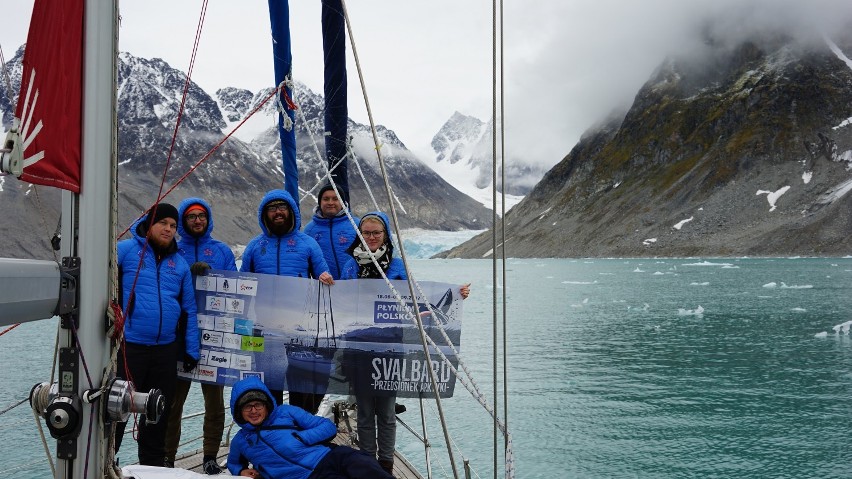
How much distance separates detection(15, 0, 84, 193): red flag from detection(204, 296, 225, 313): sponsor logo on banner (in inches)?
119

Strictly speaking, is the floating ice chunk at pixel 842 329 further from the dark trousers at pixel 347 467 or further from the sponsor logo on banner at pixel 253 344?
the dark trousers at pixel 347 467

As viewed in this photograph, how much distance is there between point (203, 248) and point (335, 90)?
142 inches

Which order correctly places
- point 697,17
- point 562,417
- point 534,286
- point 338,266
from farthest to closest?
point 697,17, point 534,286, point 562,417, point 338,266

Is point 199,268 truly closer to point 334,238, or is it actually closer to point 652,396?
point 334,238

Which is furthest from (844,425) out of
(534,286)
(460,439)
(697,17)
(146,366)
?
(697,17)

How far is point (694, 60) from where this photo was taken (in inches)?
6924

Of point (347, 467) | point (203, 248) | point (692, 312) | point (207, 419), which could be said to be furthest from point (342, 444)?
point (692, 312)

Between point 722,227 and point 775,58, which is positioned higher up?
point 775,58

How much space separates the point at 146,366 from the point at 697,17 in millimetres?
212561

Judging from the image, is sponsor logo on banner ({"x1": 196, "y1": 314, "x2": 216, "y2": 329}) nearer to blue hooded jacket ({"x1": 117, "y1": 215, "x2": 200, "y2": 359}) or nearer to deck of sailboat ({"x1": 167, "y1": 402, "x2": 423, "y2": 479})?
blue hooded jacket ({"x1": 117, "y1": 215, "x2": 200, "y2": 359})

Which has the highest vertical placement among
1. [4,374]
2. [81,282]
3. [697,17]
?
[697,17]

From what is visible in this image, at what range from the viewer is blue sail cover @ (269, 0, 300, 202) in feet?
25.1

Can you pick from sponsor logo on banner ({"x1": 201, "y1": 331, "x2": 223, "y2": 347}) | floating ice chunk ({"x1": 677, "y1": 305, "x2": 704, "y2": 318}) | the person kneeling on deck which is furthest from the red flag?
floating ice chunk ({"x1": 677, "y1": 305, "x2": 704, "y2": 318})

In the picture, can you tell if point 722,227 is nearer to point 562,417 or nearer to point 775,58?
point 775,58
